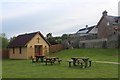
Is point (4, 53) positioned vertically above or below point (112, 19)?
below

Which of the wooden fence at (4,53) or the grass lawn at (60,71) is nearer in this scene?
the grass lawn at (60,71)

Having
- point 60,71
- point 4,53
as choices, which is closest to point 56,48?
point 4,53

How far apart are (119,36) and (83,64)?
2447 cm

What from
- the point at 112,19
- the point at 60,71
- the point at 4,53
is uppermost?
the point at 112,19

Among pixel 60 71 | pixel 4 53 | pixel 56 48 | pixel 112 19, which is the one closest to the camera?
pixel 60 71

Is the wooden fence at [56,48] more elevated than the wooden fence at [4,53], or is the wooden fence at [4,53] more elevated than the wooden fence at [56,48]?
the wooden fence at [56,48]

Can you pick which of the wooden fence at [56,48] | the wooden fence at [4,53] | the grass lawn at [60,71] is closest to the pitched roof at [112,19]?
the wooden fence at [56,48]

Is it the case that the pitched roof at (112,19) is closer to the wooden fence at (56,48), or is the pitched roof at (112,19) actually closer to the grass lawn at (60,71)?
the wooden fence at (56,48)

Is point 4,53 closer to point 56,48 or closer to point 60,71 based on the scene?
point 56,48

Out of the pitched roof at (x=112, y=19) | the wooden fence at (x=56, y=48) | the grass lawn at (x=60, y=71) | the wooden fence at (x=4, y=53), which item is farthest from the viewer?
the pitched roof at (x=112, y=19)

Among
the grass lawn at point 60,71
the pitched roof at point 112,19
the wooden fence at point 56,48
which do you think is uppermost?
the pitched roof at point 112,19

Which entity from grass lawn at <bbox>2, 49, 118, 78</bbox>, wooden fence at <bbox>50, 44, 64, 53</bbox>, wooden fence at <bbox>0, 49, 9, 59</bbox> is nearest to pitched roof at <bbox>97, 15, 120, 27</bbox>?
wooden fence at <bbox>50, 44, 64, 53</bbox>

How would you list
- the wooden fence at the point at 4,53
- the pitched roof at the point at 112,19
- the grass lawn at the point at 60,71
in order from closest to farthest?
1. the grass lawn at the point at 60,71
2. the wooden fence at the point at 4,53
3. the pitched roof at the point at 112,19

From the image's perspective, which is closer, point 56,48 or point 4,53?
point 4,53
